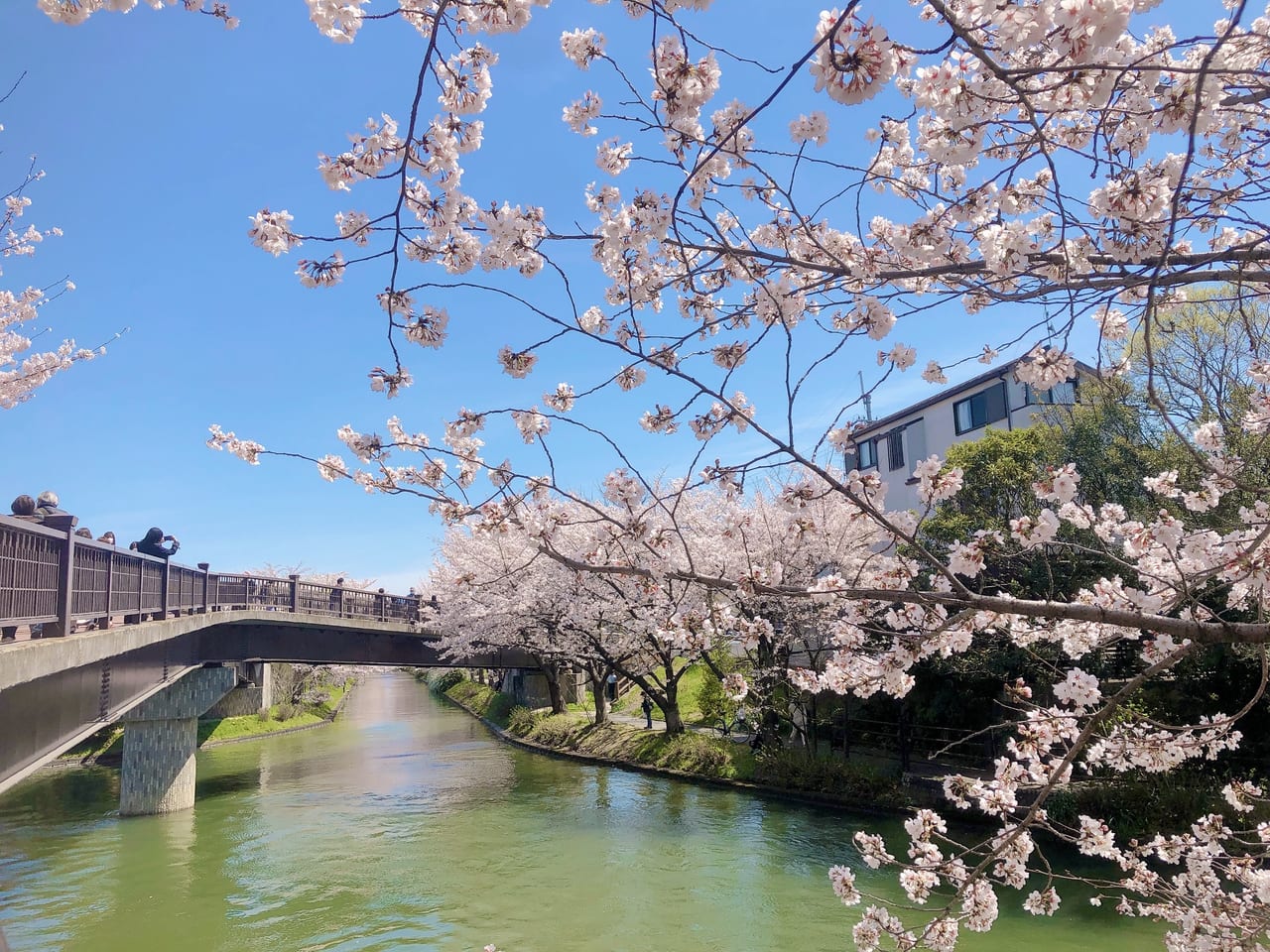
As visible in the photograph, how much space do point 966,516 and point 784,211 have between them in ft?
49.0

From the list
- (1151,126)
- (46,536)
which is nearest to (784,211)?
(1151,126)

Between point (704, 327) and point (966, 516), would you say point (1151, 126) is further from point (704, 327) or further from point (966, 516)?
point (966, 516)

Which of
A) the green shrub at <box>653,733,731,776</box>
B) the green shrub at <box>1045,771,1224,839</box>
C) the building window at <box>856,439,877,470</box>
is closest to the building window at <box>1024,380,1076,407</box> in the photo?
the building window at <box>856,439,877,470</box>

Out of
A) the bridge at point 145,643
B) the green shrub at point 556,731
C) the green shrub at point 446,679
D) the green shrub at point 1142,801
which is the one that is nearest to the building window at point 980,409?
the green shrub at point 1142,801

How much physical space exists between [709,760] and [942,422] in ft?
49.3

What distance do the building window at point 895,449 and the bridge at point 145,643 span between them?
1589 centimetres

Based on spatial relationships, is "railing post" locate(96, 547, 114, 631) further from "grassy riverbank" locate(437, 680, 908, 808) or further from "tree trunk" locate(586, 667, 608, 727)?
"tree trunk" locate(586, 667, 608, 727)

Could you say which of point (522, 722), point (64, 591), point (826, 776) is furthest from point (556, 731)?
point (64, 591)

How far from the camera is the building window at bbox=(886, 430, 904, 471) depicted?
101 ft

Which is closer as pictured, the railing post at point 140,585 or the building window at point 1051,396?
the railing post at point 140,585

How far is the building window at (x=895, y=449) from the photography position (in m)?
30.7

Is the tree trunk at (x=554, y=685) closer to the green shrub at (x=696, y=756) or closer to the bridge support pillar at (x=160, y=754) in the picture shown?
the green shrub at (x=696, y=756)

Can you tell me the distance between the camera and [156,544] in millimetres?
14445

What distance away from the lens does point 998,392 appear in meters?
26.1
